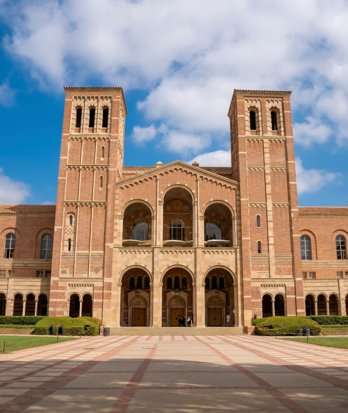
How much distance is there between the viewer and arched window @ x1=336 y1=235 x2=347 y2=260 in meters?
50.3

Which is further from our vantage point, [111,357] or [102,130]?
[102,130]

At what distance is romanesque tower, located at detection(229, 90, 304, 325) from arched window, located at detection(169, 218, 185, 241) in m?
7.77

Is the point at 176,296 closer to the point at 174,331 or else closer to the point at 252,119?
the point at 174,331

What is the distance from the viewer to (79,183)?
45.2 m

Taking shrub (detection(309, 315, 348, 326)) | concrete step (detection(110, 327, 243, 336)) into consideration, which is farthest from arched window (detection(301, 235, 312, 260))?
concrete step (detection(110, 327, 243, 336))

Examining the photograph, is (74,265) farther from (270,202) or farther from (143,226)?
→ (270,202)

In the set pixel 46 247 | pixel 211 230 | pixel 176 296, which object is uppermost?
pixel 211 230

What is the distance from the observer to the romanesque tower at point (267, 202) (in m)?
43.0

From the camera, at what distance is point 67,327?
34469 millimetres

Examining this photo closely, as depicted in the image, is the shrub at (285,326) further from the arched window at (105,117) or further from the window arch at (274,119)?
the arched window at (105,117)

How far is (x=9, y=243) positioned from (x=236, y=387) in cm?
4514

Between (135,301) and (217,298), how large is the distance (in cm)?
907

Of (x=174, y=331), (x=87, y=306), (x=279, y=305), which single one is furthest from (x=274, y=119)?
(x=87, y=306)

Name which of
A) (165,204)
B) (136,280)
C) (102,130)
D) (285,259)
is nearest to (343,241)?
(285,259)
